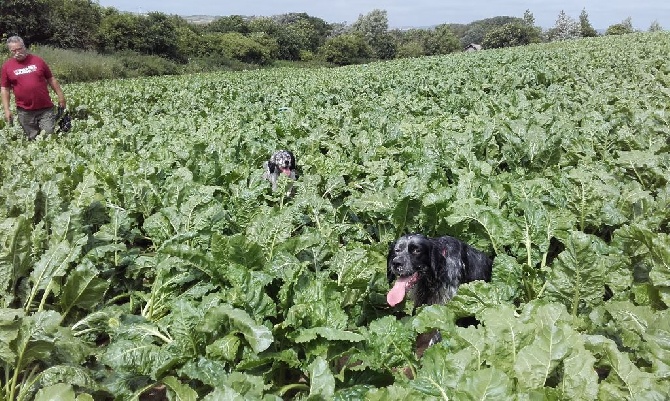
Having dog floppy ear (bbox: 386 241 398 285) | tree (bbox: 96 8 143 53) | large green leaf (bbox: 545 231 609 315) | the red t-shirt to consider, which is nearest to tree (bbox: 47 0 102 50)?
tree (bbox: 96 8 143 53)

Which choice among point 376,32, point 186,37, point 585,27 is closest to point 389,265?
point 186,37

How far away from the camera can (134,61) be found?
43.8 meters

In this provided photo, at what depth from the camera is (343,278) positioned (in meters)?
3.36

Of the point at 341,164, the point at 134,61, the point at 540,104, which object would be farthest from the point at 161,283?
the point at 134,61

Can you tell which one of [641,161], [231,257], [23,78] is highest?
[23,78]

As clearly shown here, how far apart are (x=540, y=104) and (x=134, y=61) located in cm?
4179

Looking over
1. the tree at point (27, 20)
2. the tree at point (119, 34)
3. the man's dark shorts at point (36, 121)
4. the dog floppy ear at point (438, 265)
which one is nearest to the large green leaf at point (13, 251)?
the dog floppy ear at point (438, 265)

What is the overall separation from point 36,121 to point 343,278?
845cm

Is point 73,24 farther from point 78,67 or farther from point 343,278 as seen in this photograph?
point 343,278

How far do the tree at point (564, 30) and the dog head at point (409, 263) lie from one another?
437ft

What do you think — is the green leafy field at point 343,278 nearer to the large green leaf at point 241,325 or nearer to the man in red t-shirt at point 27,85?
the large green leaf at point 241,325

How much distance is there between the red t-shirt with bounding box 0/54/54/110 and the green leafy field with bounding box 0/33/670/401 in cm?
290

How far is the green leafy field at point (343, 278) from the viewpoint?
88.6 inches

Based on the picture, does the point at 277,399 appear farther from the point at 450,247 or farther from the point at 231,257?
the point at 450,247
